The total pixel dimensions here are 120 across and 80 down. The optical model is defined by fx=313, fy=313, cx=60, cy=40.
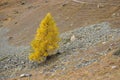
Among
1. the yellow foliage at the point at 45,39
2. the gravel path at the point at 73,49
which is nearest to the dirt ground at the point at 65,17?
the gravel path at the point at 73,49

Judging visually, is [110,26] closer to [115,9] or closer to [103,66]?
[115,9]

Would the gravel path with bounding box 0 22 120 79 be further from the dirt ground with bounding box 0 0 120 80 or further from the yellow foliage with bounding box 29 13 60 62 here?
the dirt ground with bounding box 0 0 120 80

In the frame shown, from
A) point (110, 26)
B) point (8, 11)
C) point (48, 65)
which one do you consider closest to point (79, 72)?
point (48, 65)

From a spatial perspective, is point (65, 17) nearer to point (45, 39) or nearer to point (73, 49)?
point (73, 49)

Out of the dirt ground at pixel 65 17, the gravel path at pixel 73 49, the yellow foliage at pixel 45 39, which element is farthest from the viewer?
the dirt ground at pixel 65 17

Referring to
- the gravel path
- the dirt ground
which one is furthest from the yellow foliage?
the dirt ground

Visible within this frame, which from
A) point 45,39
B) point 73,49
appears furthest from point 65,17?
point 45,39

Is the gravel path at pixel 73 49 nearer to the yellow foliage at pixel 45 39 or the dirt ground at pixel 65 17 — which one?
the yellow foliage at pixel 45 39
